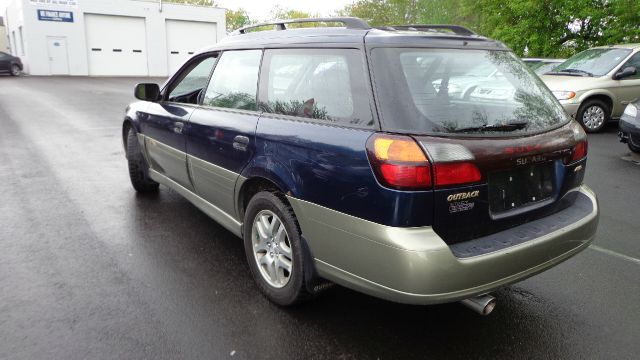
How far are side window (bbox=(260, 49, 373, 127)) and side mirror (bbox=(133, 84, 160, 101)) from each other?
5.85 feet

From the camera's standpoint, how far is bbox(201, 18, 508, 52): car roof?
2.68 m

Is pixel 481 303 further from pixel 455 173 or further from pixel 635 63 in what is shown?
pixel 635 63

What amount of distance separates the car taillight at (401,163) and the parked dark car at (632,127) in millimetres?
6453

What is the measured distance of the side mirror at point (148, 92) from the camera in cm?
469

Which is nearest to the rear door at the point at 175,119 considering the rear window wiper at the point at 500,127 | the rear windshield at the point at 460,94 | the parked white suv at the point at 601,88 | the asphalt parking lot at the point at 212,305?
the asphalt parking lot at the point at 212,305

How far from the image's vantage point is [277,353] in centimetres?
265

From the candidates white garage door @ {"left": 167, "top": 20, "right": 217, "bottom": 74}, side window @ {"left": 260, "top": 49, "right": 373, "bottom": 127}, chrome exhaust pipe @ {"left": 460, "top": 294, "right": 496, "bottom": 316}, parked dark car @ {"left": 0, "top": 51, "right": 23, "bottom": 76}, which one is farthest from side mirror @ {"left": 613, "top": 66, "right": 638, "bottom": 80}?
parked dark car @ {"left": 0, "top": 51, "right": 23, "bottom": 76}

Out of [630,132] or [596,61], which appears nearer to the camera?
[630,132]

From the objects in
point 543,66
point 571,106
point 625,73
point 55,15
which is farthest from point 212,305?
point 55,15

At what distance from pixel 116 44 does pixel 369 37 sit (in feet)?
111

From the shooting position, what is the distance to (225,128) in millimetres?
3416

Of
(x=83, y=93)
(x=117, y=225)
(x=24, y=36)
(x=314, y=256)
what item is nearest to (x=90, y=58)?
(x=24, y=36)

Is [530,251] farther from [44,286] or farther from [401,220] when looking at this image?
[44,286]

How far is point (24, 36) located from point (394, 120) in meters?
34.9
